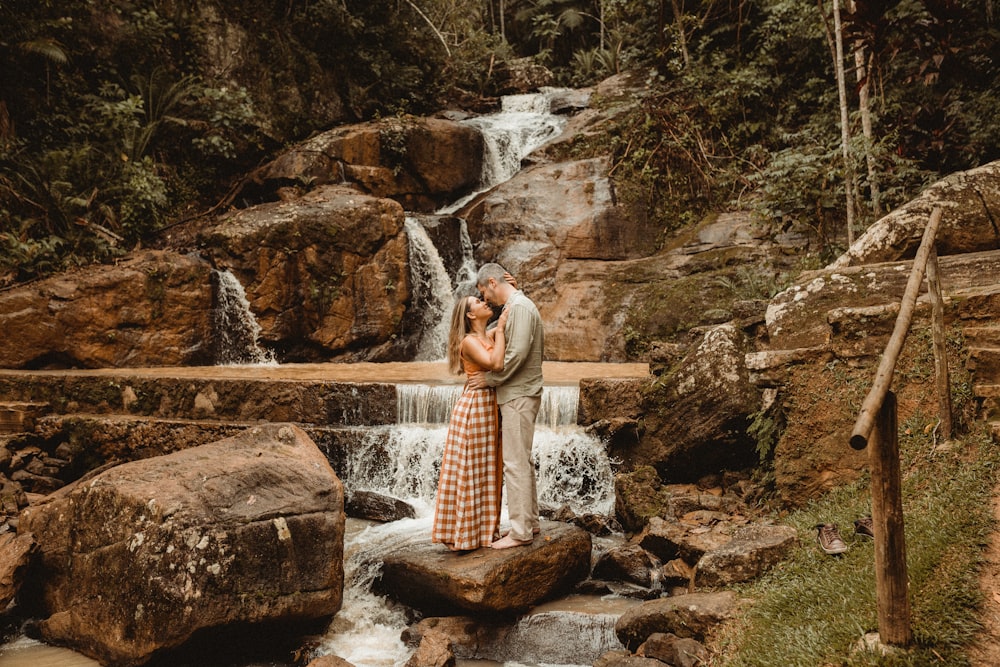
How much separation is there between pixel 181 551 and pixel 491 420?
2.18 meters

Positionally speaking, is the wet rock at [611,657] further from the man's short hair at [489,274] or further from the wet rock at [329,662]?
the man's short hair at [489,274]

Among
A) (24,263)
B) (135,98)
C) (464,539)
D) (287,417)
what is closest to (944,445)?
(464,539)

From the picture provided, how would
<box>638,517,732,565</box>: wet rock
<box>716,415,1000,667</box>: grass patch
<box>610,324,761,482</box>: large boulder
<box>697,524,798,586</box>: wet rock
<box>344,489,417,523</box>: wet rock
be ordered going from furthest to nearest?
<box>344,489,417,523</box>: wet rock < <box>610,324,761,482</box>: large boulder < <box>638,517,732,565</box>: wet rock < <box>697,524,798,586</box>: wet rock < <box>716,415,1000,667</box>: grass patch

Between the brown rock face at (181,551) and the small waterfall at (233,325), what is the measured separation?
603 centimetres

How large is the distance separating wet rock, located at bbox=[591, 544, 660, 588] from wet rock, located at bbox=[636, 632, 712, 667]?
113 centimetres

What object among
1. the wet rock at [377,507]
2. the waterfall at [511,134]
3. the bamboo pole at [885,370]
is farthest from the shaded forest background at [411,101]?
the wet rock at [377,507]

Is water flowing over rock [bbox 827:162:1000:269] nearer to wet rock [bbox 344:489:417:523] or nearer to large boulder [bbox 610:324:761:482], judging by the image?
large boulder [bbox 610:324:761:482]

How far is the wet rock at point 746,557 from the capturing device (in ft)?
13.7

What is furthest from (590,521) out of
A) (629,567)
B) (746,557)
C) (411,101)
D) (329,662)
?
(411,101)

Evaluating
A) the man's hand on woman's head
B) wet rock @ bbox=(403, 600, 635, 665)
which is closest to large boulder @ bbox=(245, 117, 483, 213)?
the man's hand on woman's head

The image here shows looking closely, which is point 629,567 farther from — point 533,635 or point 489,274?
point 489,274

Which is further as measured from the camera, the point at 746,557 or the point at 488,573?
the point at 488,573

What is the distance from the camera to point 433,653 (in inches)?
163

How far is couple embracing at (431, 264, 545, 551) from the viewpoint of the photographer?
185 inches
